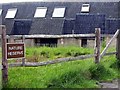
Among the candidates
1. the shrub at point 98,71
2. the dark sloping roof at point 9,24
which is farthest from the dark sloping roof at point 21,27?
the shrub at point 98,71

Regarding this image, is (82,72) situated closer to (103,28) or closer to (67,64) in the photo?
(67,64)

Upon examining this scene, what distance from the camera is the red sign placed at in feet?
22.3

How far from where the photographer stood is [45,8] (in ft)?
116

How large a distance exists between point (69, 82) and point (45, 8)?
93.6ft

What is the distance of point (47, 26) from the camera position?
33812 mm

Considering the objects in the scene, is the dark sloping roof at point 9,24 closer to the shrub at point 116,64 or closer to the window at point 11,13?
the window at point 11,13

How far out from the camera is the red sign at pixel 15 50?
6.80 meters

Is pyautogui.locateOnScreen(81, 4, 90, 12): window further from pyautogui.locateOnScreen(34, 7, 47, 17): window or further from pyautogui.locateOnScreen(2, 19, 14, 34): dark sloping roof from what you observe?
pyautogui.locateOnScreen(2, 19, 14, 34): dark sloping roof

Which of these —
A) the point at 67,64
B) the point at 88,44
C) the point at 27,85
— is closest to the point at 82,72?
the point at 67,64

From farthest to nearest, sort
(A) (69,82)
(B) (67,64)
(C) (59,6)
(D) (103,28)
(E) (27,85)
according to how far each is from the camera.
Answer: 1. (C) (59,6)
2. (D) (103,28)
3. (B) (67,64)
4. (A) (69,82)
5. (E) (27,85)

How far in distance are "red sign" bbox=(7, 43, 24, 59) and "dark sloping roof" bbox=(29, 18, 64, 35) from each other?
25281 millimetres

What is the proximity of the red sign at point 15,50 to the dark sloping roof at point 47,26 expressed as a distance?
25.3 meters

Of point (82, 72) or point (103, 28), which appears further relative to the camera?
point (103, 28)

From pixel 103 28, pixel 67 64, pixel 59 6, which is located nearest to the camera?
pixel 67 64
